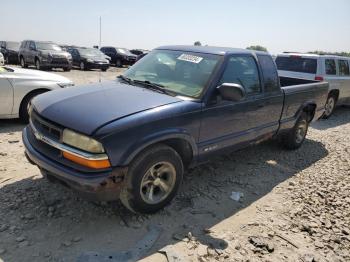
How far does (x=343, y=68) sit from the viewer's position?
10086mm

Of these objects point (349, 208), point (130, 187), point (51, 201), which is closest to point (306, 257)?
point (349, 208)

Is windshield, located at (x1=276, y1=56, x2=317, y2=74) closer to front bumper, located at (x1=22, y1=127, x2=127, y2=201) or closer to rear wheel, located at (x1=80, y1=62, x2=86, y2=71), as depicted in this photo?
front bumper, located at (x1=22, y1=127, x2=127, y2=201)

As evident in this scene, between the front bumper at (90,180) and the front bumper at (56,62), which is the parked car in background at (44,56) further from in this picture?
the front bumper at (90,180)

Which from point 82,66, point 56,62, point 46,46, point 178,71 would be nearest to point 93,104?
point 178,71

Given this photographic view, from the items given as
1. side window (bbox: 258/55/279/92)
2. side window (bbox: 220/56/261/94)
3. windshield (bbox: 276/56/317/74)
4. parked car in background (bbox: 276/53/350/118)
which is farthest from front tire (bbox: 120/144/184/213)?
windshield (bbox: 276/56/317/74)

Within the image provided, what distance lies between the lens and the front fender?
10.4ft

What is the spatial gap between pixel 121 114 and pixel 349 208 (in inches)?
123

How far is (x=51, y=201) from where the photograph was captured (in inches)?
149

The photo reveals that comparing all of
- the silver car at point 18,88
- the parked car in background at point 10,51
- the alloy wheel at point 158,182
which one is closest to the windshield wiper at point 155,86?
the alloy wheel at point 158,182

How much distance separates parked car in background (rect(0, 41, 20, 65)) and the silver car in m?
17.0

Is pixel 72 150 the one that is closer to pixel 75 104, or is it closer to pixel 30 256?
pixel 75 104

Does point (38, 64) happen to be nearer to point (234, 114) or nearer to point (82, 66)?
point (82, 66)

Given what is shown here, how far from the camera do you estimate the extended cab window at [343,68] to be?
32.6 feet

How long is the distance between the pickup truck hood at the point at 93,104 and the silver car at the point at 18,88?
8.96 ft
